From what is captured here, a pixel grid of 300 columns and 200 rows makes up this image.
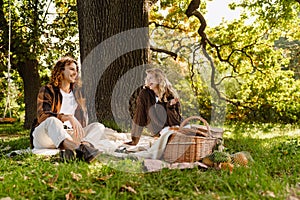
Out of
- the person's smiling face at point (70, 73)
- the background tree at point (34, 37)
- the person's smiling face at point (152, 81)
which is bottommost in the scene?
the person's smiling face at point (152, 81)

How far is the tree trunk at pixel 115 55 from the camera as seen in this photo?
658cm

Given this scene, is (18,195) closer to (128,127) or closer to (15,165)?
(15,165)

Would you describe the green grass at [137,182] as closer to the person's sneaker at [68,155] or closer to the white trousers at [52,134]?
the person's sneaker at [68,155]

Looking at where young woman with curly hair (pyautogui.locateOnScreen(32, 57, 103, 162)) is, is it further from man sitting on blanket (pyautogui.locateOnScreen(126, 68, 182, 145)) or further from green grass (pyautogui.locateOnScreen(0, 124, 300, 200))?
man sitting on blanket (pyautogui.locateOnScreen(126, 68, 182, 145))

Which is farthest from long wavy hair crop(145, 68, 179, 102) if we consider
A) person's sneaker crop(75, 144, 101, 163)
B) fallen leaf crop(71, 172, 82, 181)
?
fallen leaf crop(71, 172, 82, 181)

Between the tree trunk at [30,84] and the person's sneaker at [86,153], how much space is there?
6.14 m

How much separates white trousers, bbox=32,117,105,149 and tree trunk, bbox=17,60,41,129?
4.87m


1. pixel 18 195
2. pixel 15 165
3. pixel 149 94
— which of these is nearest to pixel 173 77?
pixel 149 94

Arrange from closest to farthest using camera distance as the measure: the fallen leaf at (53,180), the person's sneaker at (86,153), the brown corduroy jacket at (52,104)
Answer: the fallen leaf at (53,180)
the person's sneaker at (86,153)
the brown corduroy jacket at (52,104)

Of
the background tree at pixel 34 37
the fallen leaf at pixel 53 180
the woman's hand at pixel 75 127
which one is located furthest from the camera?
the background tree at pixel 34 37

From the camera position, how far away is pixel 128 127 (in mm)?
6504

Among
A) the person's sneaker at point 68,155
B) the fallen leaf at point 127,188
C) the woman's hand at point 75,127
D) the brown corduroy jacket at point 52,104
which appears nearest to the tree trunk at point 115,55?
the brown corduroy jacket at point 52,104

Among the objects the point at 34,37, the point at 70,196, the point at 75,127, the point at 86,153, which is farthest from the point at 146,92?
the point at 34,37

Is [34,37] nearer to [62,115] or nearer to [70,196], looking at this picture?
[62,115]
